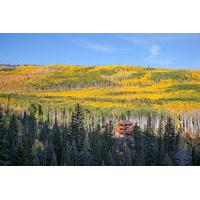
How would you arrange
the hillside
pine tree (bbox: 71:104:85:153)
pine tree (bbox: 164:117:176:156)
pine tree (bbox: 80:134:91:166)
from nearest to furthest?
pine tree (bbox: 80:134:91:166) < pine tree (bbox: 164:117:176:156) < pine tree (bbox: 71:104:85:153) < the hillside

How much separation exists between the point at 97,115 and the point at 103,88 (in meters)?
0.73

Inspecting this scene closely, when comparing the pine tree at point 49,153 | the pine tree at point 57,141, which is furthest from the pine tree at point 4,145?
the pine tree at point 57,141

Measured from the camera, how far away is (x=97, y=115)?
1152 cm

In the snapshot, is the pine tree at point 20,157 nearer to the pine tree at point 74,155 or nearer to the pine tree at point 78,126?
the pine tree at point 74,155

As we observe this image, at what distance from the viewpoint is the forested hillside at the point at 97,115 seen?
10.9 meters

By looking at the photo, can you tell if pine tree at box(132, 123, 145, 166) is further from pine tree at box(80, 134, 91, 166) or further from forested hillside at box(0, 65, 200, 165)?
pine tree at box(80, 134, 91, 166)

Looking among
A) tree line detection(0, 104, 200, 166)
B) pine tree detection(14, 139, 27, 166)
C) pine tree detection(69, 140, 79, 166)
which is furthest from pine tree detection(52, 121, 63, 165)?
pine tree detection(14, 139, 27, 166)

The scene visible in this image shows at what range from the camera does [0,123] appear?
11156 millimetres

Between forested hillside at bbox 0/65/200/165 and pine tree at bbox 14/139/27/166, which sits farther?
forested hillside at bbox 0/65/200/165

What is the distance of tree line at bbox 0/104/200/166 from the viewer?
10.8 metres
